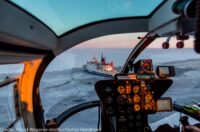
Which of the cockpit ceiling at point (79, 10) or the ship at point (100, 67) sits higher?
the cockpit ceiling at point (79, 10)

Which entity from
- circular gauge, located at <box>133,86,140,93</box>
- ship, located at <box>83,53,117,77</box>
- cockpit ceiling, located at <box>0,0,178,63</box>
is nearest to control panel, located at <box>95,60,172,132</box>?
circular gauge, located at <box>133,86,140,93</box>

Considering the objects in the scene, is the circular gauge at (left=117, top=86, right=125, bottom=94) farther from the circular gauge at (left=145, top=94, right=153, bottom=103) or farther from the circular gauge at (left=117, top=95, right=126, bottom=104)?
the circular gauge at (left=145, top=94, right=153, bottom=103)

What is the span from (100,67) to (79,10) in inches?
84.7

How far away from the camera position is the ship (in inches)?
179

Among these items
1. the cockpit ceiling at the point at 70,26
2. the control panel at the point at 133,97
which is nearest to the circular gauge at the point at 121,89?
the control panel at the point at 133,97

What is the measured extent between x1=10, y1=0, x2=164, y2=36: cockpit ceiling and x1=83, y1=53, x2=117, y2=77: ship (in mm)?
1187

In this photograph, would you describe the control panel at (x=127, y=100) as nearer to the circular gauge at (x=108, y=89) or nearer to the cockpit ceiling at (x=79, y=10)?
the circular gauge at (x=108, y=89)

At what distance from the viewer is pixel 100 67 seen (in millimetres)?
4973

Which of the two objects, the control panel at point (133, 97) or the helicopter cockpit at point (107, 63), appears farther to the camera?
the control panel at point (133, 97)

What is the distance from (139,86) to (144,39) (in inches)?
44.6

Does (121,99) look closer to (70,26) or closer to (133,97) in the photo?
(133,97)

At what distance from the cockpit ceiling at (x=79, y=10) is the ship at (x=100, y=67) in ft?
3.90

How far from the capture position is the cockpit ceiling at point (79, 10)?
243 cm

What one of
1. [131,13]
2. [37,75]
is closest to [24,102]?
[37,75]
